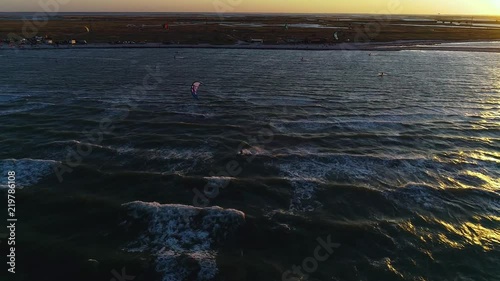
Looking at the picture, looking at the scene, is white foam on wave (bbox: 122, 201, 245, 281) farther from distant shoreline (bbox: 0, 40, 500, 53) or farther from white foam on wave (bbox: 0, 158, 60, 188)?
distant shoreline (bbox: 0, 40, 500, 53)

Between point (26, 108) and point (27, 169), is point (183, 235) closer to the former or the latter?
point (27, 169)

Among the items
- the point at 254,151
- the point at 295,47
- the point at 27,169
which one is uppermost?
the point at 295,47

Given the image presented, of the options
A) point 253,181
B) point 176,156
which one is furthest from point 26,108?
point 253,181

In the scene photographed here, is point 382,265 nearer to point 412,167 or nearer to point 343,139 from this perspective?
point 412,167

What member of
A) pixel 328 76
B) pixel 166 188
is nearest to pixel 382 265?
pixel 166 188

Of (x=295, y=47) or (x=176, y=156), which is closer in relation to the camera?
(x=176, y=156)

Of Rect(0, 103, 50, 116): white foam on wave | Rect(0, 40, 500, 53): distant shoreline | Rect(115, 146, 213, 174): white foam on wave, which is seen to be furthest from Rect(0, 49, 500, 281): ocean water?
Rect(0, 40, 500, 53): distant shoreline

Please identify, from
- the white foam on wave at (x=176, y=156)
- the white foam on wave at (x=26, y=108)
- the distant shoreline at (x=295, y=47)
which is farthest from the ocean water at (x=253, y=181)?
the distant shoreline at (x=295, y=47)
